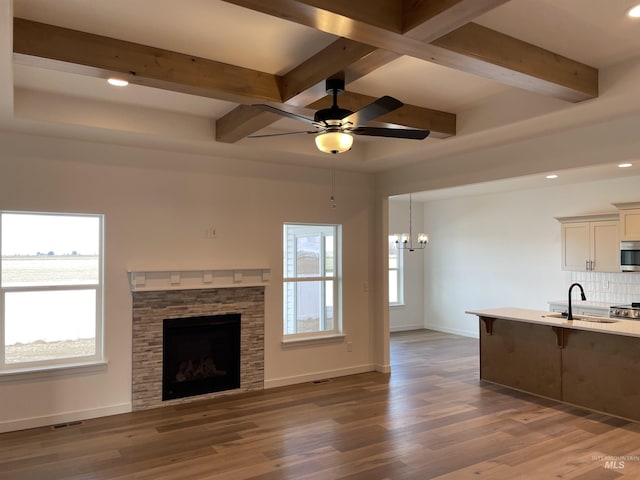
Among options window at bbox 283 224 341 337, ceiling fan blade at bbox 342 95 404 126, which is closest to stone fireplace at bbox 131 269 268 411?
window at bbox 283 224 341 337

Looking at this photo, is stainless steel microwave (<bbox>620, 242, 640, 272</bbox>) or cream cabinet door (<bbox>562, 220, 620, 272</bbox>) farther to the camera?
cream cabinet door (<bbox>562, 220, 620, 272</bbox>)

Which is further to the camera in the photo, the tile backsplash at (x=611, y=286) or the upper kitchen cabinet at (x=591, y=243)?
the tile backsplash at (x=611, y=286)

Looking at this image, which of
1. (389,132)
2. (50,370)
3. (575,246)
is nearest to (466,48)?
(389,132)

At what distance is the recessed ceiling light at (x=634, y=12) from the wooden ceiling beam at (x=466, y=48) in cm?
53

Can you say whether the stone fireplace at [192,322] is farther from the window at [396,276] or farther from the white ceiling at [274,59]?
→ the window at [396,276]

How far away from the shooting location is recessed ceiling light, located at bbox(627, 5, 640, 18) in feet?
8.42

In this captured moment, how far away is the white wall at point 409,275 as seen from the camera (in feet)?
32.6

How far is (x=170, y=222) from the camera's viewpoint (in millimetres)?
5094

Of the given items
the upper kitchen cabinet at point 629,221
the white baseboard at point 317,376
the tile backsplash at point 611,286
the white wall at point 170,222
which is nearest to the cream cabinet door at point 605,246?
the upper kitchen cabinet at point 629,221

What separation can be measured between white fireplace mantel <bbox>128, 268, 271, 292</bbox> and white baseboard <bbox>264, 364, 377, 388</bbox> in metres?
1.20

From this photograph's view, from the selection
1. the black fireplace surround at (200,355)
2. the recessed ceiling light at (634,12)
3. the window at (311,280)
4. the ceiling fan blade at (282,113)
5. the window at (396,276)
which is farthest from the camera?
the window at (396,276)

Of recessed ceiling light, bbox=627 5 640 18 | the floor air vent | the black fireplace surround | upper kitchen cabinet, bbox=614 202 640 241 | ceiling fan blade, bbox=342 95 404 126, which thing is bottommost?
the floor air vent

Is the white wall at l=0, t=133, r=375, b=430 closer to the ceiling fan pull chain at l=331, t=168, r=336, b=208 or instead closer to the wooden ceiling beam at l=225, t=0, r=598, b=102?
the ceiling fan pull chain at l=331, t=168, r=336, b=208

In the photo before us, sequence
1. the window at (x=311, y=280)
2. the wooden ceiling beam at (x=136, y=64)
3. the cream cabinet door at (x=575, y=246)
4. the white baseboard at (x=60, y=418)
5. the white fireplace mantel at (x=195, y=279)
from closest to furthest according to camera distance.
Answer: the wooden ceiling beam at (x=136, y=64) < the white baseboard at (x=60, y=418) < the white fireplace mantel at (x=195, y=279) < the window at (x=311, y=280) < the cream cabinet door at (x=575, y=246)
